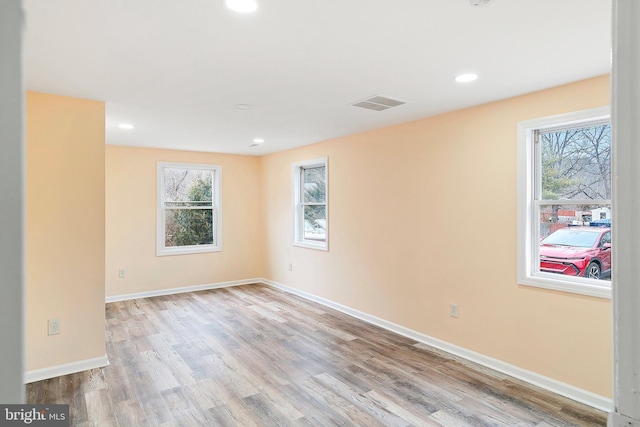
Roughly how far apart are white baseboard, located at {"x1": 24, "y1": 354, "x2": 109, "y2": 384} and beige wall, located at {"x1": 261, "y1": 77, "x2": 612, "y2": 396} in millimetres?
2927

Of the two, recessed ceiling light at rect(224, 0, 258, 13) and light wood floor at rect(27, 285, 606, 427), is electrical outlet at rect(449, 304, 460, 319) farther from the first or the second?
recessed ceiling light at rect(224, 0, 258, 13)

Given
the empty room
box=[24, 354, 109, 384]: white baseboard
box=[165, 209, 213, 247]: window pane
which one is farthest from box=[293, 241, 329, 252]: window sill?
box=[24, 354, 109, 384]: white baseboard

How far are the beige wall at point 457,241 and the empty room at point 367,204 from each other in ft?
0.06

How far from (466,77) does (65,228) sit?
140 inches

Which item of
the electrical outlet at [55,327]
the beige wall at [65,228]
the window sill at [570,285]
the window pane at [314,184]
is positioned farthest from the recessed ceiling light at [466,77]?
the electrical outlet at [55,327]

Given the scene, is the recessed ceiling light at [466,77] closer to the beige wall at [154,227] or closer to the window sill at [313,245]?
the window sill at [313,245]

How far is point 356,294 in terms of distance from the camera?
4750 mm

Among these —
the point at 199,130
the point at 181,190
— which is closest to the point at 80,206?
the point at 199,130

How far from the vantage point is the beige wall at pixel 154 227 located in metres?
5.52

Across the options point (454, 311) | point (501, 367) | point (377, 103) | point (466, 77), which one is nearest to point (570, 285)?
point (501, 367)

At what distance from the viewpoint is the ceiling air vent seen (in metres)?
3.16

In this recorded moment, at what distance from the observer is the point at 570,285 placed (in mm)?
2760

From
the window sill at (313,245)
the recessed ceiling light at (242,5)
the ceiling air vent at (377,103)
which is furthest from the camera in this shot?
the window sill at (313,245)

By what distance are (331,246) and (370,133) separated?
1.73 meters
